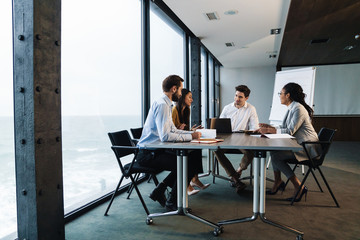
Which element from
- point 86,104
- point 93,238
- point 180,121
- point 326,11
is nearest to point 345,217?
point 180,121

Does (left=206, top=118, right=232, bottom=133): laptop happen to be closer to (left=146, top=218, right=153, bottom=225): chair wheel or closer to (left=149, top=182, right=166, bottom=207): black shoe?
(left=149, top=182, right=166, bottom=207): black shoe

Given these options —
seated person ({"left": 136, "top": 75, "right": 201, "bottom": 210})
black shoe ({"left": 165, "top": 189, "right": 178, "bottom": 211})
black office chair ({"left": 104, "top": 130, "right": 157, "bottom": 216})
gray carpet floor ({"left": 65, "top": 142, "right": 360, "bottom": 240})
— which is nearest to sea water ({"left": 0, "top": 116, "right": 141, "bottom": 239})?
gray carpet floor ({"left": 65, "top": 142, "right": 360, "bottom": 240})

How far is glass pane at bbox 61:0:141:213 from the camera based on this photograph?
2.95 meters

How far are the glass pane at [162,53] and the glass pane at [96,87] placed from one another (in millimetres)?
495

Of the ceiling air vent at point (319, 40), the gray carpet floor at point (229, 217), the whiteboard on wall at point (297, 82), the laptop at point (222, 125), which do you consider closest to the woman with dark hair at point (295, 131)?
the gray carpet floor at point (229, 217)

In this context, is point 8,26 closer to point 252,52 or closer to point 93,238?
point 93,238

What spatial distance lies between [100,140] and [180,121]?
3.59ft

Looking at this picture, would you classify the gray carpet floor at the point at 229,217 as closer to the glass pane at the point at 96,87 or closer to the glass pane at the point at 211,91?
the glass pane at the point at 96,87

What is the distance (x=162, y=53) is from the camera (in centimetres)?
542

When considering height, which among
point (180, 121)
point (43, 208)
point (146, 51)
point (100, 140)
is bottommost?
point (43, 208)

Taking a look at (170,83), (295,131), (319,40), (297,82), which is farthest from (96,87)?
(319,40)

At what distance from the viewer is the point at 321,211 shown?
10.1 ft

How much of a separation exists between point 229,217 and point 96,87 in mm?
2153

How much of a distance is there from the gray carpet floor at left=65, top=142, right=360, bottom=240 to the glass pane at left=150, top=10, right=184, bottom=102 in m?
1.92
